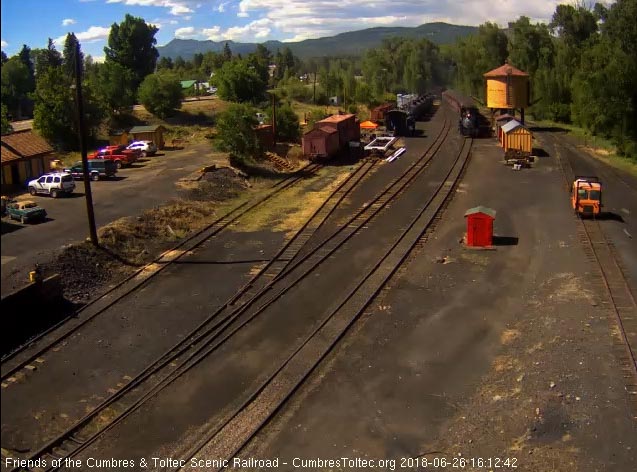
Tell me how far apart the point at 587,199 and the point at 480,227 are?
24.1 ft

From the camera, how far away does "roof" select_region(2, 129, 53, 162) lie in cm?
3474

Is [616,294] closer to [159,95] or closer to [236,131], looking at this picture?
[236,131]

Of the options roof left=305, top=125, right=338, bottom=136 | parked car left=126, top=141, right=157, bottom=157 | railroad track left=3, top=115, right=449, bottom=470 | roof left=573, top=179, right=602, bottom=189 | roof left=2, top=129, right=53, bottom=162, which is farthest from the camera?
parked car left=126, top=141, right=157, bottom=157

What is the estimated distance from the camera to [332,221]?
2914cm

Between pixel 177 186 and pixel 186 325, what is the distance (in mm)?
19139

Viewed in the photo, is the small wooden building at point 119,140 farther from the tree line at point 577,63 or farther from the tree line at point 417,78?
the tree line at point 577,63

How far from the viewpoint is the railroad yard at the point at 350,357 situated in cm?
1191

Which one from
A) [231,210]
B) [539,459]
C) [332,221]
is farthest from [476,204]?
[539,459]

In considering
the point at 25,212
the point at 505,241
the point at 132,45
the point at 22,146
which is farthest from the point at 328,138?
the point at 132,45

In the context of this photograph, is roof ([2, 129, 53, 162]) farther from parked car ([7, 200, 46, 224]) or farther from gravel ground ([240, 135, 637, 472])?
gravel ground ([240, 135, 637, 472])

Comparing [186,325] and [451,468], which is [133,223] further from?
[451,468]

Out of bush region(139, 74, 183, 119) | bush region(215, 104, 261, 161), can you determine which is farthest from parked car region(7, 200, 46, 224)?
bush region(139, 74, 183, 119)

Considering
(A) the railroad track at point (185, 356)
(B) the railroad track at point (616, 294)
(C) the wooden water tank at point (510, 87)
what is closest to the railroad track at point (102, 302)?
(A) the railroad track at point (185, 356)

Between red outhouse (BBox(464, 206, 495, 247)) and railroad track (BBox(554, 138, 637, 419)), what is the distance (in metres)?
3.67
